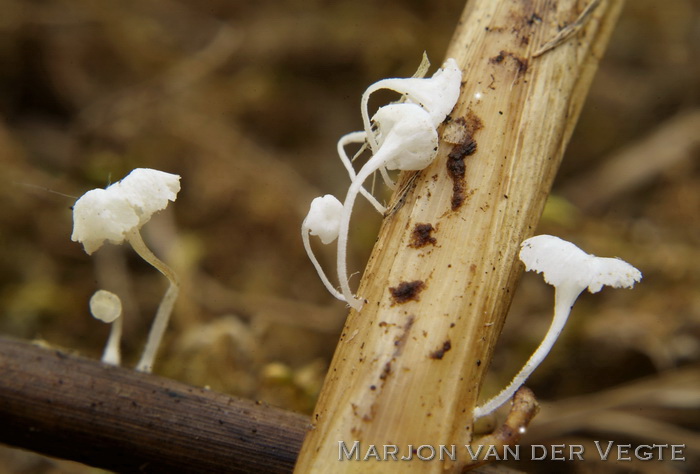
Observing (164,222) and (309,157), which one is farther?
(309,157)

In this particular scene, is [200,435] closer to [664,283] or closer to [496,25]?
[496,25]

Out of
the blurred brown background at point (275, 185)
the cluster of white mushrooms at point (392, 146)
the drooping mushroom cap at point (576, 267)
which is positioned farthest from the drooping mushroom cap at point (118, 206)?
the blurred brown background at point (275, 185)

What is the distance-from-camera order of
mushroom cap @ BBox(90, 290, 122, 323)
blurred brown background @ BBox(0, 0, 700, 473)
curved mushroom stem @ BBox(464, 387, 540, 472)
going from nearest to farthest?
curved mushroom stem @ BBox(464, 387, 540, 472)
mushroom cap @ BBox(90, 290, 122, 323)
blurred brown background @ BBox(0, 0, 700, 473)

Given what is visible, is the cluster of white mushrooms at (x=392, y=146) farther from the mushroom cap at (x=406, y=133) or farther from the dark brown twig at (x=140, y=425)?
the dark brown twig at (x=140, y=425)

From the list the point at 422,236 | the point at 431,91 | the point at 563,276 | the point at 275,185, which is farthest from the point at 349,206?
the point at 275,185

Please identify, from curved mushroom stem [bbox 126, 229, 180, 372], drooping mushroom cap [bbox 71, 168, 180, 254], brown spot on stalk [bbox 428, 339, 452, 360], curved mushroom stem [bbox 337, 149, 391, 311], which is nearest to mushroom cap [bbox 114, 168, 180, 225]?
drooping mushroom cap [bbox 71, 168, 180, 254]

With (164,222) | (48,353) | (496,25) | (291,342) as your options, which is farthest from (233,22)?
(48,353)

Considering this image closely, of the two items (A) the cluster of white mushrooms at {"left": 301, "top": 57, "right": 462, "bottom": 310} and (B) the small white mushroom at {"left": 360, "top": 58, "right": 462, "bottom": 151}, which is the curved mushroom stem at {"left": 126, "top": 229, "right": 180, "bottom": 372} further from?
(B) the small white mushroom at {"left": 360, "top": 58, "right": 462, "bottom": 151}
